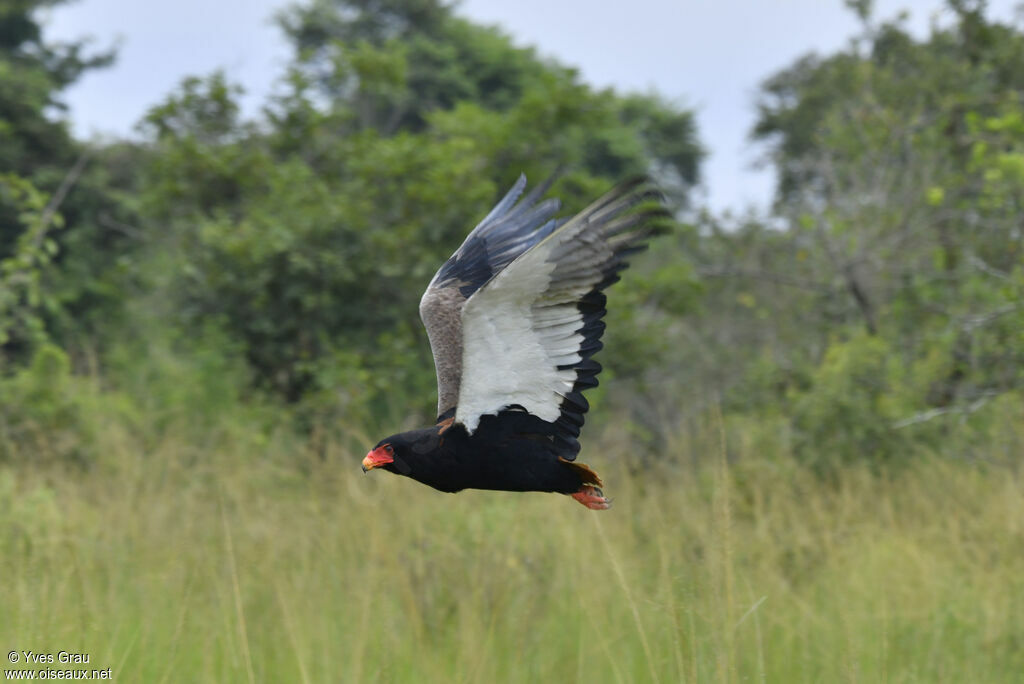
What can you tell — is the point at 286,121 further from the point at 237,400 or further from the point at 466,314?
the point at 466,314

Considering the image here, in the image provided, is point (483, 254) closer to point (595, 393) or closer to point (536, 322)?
point (536, 322)

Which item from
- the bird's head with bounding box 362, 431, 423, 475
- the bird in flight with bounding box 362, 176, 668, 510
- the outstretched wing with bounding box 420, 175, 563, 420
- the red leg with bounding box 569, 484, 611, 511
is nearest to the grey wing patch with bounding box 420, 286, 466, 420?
the outstretched wing with bounding box 420, 175, 563, 420

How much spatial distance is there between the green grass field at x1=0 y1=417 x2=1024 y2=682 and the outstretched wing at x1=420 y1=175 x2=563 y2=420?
0.87 meters

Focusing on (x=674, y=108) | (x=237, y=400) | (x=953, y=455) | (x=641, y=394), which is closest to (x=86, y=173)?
(x=237, y=400)

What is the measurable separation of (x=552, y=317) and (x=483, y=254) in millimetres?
1368

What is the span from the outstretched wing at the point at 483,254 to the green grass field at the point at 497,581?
2.86ft

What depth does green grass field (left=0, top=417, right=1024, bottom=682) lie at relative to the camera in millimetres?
3443

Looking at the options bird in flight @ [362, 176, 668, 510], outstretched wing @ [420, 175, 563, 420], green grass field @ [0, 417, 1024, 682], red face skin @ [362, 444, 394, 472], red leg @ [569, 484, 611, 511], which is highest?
outstretched wing @ [420, 175, 563, 420]

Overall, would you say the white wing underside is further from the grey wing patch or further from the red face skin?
the grey wing patch

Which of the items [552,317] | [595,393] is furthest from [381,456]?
[595,393]

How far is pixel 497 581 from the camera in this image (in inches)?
178

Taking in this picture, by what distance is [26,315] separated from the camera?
24.7ft

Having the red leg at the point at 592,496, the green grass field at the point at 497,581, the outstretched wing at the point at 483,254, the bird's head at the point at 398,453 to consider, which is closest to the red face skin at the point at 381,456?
the bird's head at the point at 398,453

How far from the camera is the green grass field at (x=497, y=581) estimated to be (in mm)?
→ 3443
